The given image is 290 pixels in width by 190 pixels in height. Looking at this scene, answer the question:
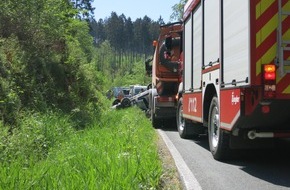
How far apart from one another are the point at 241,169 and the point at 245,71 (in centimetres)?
167

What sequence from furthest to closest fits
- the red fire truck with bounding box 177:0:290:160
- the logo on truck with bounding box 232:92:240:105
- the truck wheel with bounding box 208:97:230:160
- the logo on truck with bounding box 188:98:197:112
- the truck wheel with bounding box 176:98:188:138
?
the truck wheel with bounding box 176:98:188:138 → the logo on truck with bounding box 188:98:197:112 → the truck wheel with bounding box 208:97:230:160 → the logo on truck with bounding box 232:92:240:105 → the red fire truck with bounding box 177:0:290:160

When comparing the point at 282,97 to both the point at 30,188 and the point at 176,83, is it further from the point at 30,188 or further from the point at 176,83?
the point at 176,83

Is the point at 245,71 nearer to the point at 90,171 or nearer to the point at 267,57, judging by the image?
the point at 267,57

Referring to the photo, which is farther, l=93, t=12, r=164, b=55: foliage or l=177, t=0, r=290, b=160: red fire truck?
l=93, t=12, r=164, b=55: foliage

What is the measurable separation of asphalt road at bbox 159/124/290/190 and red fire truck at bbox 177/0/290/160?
335 millimetres

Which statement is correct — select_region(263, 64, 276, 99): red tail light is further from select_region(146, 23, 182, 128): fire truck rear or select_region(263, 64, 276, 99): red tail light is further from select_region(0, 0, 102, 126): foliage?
select_region(146, 23, 182, 128): fire truck rear

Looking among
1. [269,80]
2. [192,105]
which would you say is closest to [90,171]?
[269,80]

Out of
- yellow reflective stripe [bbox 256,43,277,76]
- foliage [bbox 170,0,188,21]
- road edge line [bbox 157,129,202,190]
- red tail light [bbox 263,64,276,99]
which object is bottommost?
road edge line [bbox 157,129,202,190]

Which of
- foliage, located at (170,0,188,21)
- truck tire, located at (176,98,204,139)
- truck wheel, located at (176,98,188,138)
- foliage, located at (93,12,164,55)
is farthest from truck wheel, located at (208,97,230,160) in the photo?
foliage, located at (93,12,164,55)

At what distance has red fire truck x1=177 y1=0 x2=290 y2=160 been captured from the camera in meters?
5.61

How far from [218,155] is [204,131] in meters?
3.56

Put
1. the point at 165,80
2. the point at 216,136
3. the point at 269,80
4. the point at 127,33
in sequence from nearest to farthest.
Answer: the point at 269,80 → the point at 216,136 → the point at 165,80 → the point at 127,33

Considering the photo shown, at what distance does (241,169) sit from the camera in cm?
654

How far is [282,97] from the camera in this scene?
5.67m
